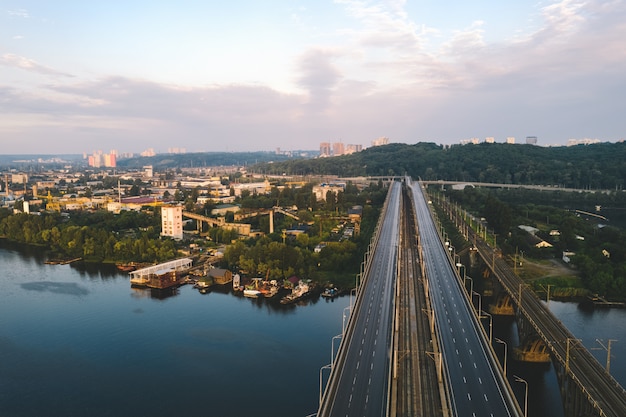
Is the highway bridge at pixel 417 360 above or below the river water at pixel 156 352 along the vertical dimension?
above

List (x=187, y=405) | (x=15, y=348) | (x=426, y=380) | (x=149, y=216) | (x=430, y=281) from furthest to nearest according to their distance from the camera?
(x=149, y=216) → (x=430, y=281) → (x=15, y=348) → (x=187, y=405) → (x=426, y=380)

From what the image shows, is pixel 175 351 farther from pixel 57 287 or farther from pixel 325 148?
pixel 325 148

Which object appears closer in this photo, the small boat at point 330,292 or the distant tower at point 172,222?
the small boat at point 330,292

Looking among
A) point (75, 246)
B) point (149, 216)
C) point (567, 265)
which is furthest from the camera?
point (149, 216)

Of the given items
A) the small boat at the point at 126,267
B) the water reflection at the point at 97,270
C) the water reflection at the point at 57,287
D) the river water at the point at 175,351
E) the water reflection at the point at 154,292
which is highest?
the small boat at the point at 126,267

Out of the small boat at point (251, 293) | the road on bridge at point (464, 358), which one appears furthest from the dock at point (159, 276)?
the road on bridge at point (464, 358)

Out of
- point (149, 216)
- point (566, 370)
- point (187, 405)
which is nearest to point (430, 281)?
point (566, 370)

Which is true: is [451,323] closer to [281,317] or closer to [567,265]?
[281,317]

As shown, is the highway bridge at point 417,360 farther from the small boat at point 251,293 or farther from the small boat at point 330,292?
the small boat at point 251,293
